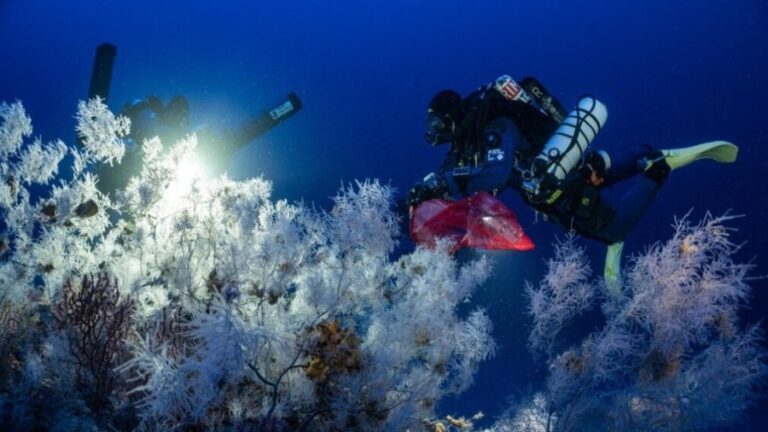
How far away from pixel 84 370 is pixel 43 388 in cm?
43

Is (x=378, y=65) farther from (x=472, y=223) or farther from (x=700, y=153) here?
(x=472, y=223)

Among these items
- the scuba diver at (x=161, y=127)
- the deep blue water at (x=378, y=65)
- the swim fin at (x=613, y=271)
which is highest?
the deep blue water at (x=378, y=65)

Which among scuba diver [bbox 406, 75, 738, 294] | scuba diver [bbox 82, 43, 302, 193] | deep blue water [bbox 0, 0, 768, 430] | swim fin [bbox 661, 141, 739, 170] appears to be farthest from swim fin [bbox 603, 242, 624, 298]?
deep blue water [bbox 0, 0, 768, 430]

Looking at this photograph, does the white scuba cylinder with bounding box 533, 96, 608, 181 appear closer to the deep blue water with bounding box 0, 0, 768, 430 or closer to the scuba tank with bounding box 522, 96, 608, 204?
the scuba tank with bounding box 522, 96, 608, 204

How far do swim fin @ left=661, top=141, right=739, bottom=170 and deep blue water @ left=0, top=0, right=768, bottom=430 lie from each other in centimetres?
3029

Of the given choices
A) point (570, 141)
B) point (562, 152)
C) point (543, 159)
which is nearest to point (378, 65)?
point (570, 141)

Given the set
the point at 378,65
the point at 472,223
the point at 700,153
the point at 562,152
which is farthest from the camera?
the point at 378,65

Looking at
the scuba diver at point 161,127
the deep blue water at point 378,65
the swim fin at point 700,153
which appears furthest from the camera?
the deep blue water at point 378,65

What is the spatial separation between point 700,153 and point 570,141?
2315mm

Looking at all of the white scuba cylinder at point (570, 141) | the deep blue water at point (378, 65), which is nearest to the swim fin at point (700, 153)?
the white scuba cylinder at point (570, 141)

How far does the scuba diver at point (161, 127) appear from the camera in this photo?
7113 mm

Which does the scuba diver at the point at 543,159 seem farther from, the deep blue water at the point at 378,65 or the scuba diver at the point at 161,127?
the deep blue water at the point at 378,65

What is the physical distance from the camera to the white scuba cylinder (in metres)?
5.14

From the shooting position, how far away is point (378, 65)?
78.8 m
